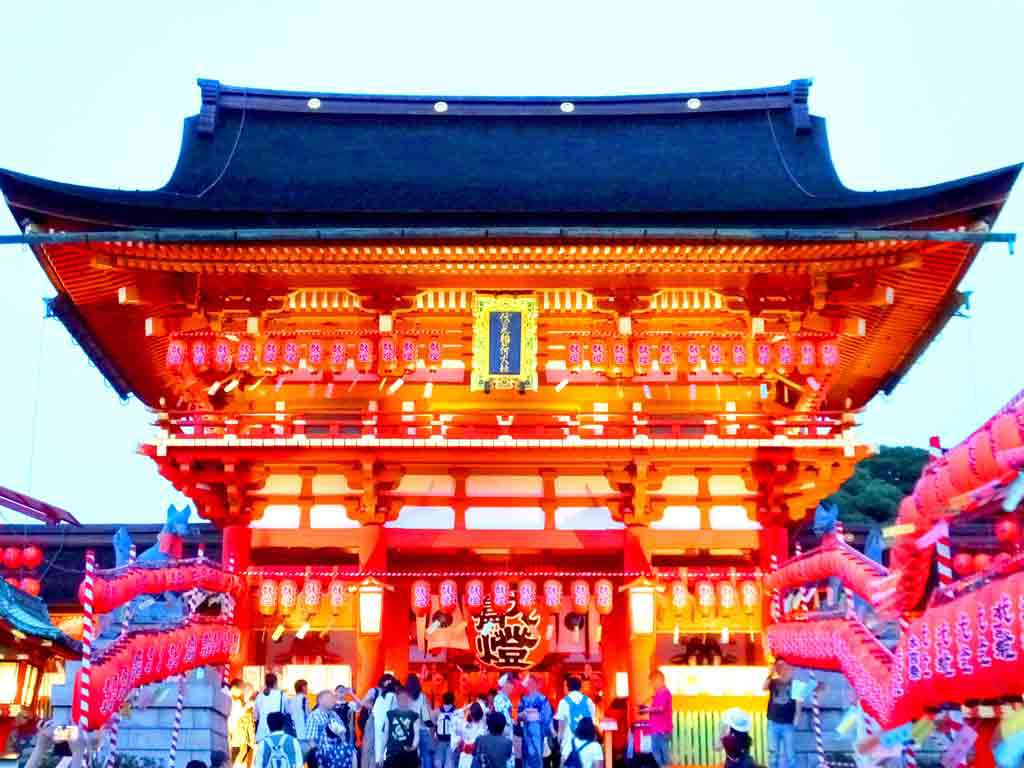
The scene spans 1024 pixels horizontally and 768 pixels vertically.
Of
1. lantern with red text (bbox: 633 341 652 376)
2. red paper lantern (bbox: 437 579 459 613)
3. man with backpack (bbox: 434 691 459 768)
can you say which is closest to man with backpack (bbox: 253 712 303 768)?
man with backpack (bbox: 434 691 459 768)

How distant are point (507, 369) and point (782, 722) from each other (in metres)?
6.23

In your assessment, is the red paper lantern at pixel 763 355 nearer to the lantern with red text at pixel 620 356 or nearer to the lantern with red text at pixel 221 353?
the lantern with red text at pixel 620 356

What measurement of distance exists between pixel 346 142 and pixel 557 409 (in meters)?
6.33

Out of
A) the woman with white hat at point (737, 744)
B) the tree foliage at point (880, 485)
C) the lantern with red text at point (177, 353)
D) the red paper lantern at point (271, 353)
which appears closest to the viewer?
the woman with white hat at point (737, 744)

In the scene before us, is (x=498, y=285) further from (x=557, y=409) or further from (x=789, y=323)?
(x=789, y=323)

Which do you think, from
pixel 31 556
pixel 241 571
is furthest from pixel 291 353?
pixel 31 556

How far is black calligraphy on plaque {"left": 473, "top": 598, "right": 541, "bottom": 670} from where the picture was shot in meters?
18.6

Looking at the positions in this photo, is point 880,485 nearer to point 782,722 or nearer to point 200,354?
point 200,354

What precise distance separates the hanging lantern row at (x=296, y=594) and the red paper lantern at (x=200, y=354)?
322cm

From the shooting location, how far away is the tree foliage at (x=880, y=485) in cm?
4166

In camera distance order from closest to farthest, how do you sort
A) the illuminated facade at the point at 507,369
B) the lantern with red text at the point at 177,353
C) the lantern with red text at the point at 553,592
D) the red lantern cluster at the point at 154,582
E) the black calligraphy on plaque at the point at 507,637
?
the red lantern cluster at the point at 154,582
the illuminated facade at the point at 507,369
the lantern with red text at the point at 177,353
the lantern with red text at the point at 553,592
the black calligraphy on plaque at the point at 507,637

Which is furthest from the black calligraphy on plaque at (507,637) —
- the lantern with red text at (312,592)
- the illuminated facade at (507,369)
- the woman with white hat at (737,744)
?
the woman with white hat at (737,744)

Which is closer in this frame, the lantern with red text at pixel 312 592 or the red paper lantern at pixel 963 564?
the lantern with red text at pixel 312 592

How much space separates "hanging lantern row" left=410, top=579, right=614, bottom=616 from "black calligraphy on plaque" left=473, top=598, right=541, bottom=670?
0.91 meters
